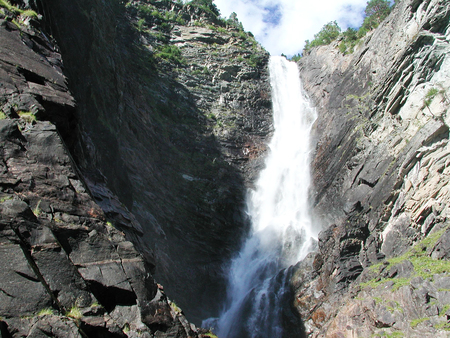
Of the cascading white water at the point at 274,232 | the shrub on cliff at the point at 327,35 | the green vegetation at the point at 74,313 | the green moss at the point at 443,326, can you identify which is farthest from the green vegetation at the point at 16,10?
the shrub on cliff at the point at 327,35

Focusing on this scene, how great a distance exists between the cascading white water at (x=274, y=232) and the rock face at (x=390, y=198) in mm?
2117

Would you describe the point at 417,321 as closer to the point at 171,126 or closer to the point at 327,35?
the point at 171,126

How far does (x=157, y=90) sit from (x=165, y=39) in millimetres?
11520

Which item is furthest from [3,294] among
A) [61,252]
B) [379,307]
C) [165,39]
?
[165,39]

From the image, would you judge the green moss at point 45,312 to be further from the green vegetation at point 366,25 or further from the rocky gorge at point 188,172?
the green vegetation at point 366,25

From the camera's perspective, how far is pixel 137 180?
2381 centimetres

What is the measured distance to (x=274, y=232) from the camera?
26.6 meters

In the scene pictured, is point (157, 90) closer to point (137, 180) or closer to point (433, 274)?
point (137, 180)

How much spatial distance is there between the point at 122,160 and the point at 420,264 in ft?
57.5

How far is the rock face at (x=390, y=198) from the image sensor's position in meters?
13.9

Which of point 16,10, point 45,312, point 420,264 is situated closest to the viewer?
point 45,312

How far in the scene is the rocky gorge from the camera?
698 centimetres

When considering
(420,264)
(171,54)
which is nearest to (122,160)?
(420,264)

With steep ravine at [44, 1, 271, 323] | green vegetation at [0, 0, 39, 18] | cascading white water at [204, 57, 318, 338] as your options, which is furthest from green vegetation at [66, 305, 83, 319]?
cascading white water at [204, 57, 318, 338]
